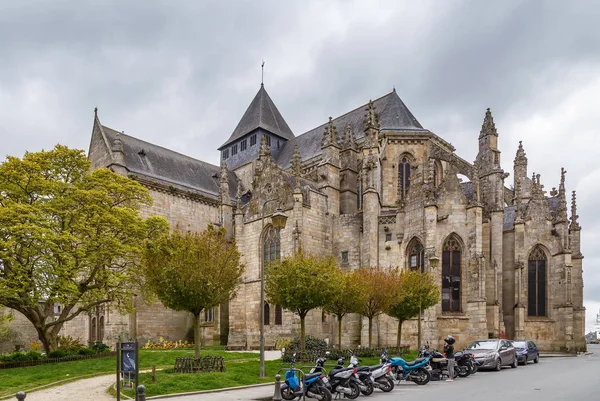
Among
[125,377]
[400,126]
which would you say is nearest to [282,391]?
[125,377]

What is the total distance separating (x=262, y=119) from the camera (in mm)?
55562

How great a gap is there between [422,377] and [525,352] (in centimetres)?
979

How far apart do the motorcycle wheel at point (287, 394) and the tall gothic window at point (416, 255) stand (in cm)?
1953

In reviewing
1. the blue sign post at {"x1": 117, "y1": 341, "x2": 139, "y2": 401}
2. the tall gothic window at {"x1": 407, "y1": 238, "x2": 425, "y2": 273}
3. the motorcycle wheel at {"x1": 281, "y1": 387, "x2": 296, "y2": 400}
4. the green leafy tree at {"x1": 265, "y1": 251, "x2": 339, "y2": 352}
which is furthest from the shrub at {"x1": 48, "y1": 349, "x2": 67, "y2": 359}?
the tall gothic window at {"x1": 407, "y1": 238, "x2": 425, "y2": 273}

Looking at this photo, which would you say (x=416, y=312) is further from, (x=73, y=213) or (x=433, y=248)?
(x=73, y=213)

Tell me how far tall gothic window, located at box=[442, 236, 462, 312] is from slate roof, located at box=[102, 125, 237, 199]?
2195 centimetres

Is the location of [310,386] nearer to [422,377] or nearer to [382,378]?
[382,378]

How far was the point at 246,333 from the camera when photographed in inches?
1321

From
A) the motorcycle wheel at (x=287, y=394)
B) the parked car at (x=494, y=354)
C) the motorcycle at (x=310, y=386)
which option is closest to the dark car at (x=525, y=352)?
the parked car at (x=494, y=354)

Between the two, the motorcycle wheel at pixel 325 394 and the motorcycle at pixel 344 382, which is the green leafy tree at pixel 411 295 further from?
the motorcycle wheel at pixel 325 394

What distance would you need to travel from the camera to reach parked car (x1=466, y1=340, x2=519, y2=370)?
19.9 m

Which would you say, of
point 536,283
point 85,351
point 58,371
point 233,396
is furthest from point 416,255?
point 58,371

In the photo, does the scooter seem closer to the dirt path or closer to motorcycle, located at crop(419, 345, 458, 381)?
motorcycle, located at crop(419, 345, 458, 381)

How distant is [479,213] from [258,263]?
1502cm
